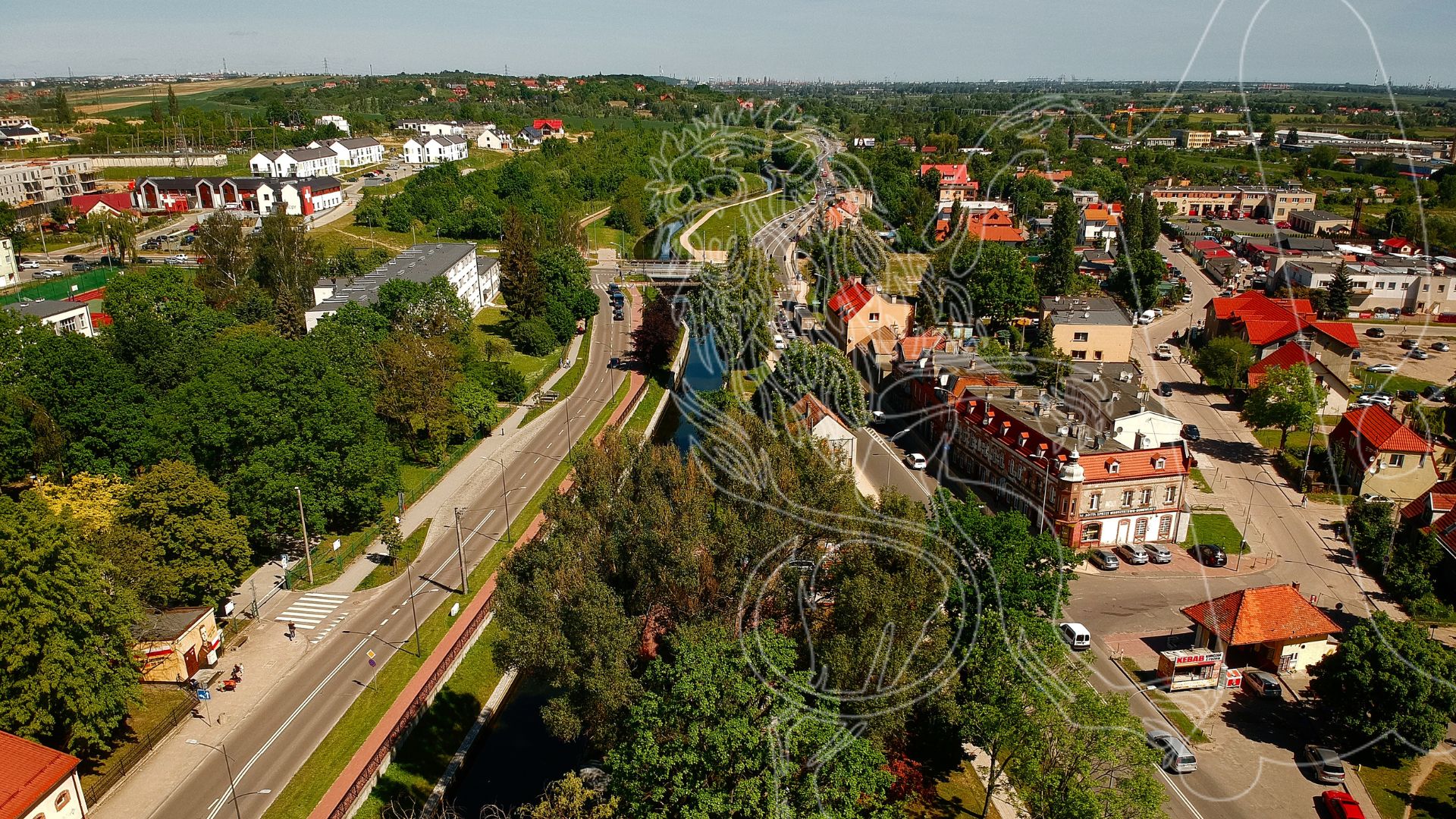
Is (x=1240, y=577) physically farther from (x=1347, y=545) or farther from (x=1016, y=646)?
(x=1016, y=646)

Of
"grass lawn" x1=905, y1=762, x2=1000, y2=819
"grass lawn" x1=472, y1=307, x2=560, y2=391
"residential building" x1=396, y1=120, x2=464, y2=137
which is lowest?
"grass lawn" x1=905, y1=762, x2=1000, y2=819

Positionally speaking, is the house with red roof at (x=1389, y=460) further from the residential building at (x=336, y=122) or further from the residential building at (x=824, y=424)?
the residential building at (x=336, y=122)

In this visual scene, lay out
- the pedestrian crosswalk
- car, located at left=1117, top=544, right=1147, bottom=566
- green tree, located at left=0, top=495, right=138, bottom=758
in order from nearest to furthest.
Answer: green tree, located at left=0, top=495, right=138, bottom=758
the pedestrian crosswalk
car, located at left=1117, top=544, right=1147, bottom=566

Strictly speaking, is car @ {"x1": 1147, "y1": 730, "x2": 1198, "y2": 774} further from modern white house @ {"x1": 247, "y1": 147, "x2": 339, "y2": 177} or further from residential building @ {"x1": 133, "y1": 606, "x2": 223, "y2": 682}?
modern white house @ {"x1": 247, "y1": 147, "x2": 339, "y2": 177}

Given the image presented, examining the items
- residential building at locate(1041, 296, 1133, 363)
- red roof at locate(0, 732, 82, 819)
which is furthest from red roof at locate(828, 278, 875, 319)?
red roof at locate(0, 732, 82, 819)

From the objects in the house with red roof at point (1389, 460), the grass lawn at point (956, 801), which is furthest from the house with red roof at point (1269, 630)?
the house with red roof at point (1389, 460)
